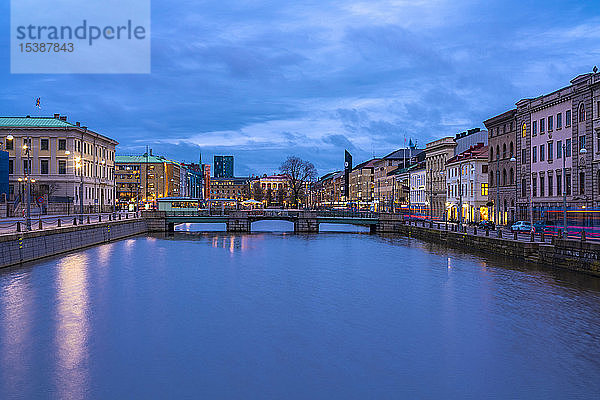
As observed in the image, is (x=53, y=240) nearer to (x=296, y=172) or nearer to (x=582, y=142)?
(x=582, y=142)

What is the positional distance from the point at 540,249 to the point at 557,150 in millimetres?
24360

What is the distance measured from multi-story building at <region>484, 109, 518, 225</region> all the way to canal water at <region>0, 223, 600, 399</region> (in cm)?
3616

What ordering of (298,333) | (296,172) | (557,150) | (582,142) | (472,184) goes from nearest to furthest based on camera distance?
(298,333) < (582,142) < (557,150) < (472,184) < (296,172)

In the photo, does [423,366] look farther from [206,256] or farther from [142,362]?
[206,256]

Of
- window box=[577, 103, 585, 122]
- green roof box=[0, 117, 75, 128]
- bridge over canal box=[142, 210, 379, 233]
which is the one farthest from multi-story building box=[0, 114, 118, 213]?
window box=[577, 103, 585, 122]

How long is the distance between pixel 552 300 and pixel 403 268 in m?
17.5

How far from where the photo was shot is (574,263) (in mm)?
43031

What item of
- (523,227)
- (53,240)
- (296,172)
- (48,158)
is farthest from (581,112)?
(296,172)

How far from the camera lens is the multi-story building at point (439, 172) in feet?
392

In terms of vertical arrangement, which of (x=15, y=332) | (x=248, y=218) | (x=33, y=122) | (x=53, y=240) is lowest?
(x=15, y=332)

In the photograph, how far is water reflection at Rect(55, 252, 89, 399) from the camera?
20234mm

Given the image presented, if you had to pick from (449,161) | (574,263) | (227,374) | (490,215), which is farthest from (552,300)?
(449,161)

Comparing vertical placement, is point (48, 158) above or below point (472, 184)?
above

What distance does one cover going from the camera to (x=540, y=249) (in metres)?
47.7
